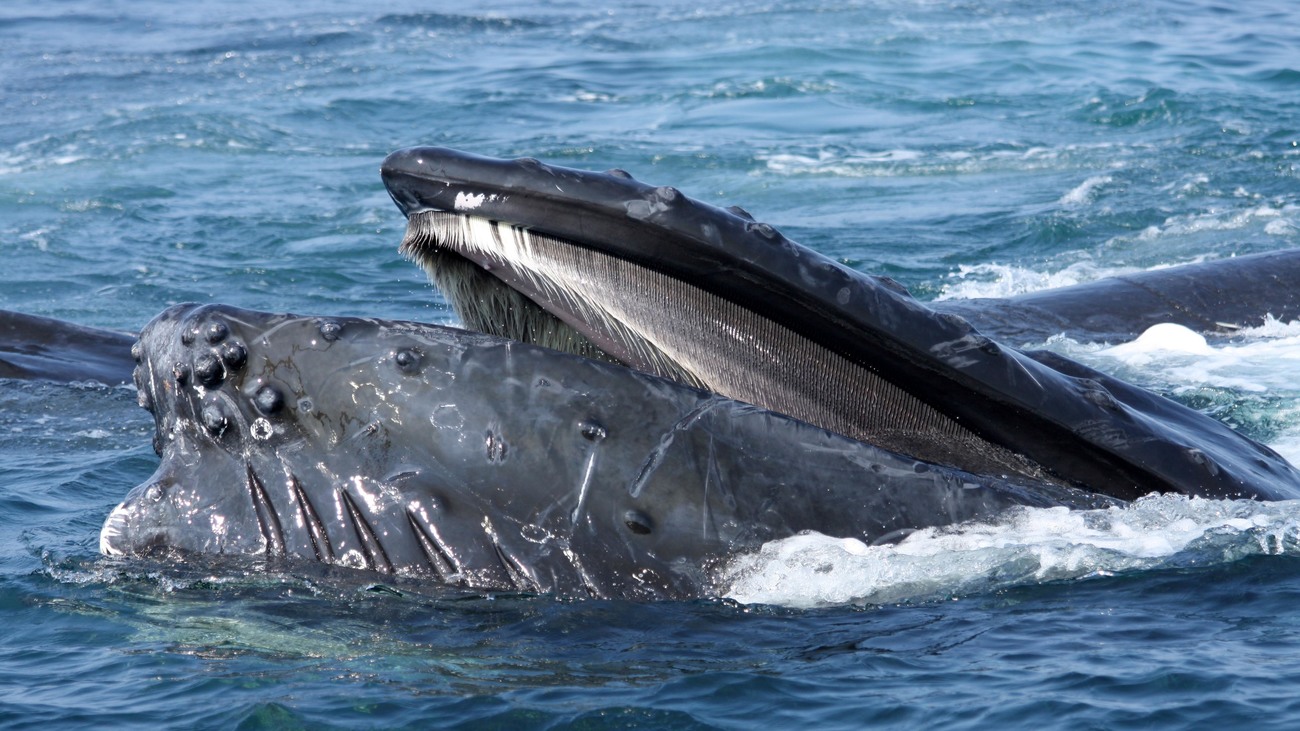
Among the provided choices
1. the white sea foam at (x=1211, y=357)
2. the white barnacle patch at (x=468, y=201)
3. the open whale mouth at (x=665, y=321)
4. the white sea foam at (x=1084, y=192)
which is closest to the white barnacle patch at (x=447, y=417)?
the open whale mouth at (x=665, y=321)

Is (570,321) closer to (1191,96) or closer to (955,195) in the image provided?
(955,195)

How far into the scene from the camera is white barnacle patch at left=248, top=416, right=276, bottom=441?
521 cm

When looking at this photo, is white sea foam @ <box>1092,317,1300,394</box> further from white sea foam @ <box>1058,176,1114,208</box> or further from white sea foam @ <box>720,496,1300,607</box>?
white sea foam @ <box>1058,176,1114,208</box>

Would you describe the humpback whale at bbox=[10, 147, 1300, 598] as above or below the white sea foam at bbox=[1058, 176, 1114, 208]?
above

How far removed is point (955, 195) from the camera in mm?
17422

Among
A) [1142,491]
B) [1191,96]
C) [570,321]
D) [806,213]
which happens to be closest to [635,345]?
[570,321]

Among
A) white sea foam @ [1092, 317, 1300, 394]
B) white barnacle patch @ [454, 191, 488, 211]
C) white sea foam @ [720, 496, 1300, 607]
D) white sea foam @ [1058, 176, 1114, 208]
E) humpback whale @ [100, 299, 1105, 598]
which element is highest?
white barnacle patch @ [454, 191, 488, 211]

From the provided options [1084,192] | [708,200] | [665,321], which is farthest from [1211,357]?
[708,200]

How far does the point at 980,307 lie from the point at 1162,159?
930 cm

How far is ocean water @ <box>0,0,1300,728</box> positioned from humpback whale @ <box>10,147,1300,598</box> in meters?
0.14

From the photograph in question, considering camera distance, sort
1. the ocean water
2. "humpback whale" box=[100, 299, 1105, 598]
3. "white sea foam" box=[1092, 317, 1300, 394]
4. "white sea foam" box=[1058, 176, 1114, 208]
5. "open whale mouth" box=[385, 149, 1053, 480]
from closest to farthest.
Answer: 1. the ocean water
2. "humpback whale" box=[100, 299, 1105, 598]
3. "open whale mouth" box=[385, 149, 1053, 480]
4. "white sea foam" box=[1092, 317, 1300, 394]
5. "white sea foam" box=[1058, 176, 1114, 208]

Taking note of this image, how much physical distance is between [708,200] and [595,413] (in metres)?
13.2

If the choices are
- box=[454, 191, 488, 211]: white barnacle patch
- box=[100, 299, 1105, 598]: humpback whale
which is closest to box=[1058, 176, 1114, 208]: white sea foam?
box=[100, 299, 1105, 598]: humpback whale

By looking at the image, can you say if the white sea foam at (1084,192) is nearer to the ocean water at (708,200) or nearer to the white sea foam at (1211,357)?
the ocean water at (708,200)
